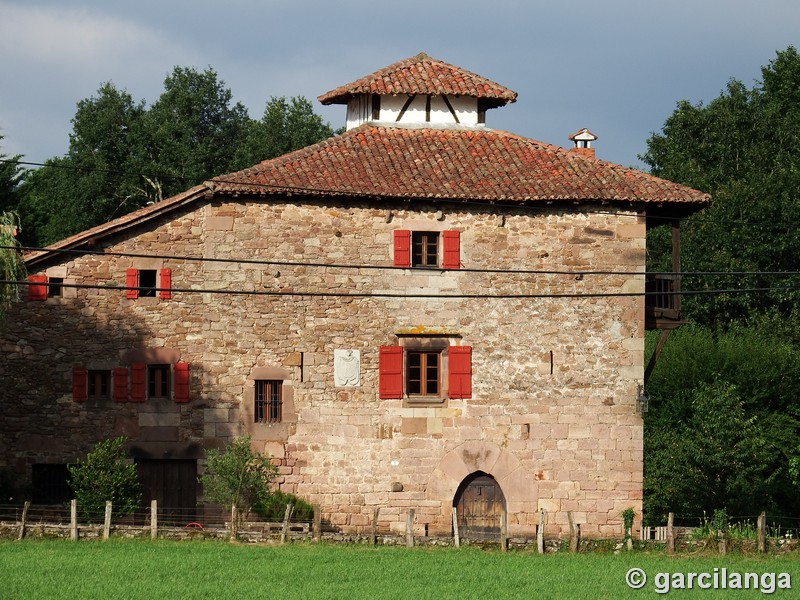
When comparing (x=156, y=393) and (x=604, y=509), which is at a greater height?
(x=156, y=393)

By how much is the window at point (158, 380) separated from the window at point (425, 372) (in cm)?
440

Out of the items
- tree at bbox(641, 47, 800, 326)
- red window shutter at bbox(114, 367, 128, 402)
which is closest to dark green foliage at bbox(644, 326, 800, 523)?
tree at bbox(641, 47, 800, 326)

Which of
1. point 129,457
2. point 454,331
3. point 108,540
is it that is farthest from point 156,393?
point 454,331

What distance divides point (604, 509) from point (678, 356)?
45.4 feet

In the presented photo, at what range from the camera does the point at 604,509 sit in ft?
102

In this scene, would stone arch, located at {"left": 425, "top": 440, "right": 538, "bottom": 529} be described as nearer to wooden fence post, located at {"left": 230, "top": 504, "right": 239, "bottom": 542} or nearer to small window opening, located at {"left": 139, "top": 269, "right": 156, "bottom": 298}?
wooden fence post, located at {"left": 230, "top": 504, "right": 239, "bottom": 542}

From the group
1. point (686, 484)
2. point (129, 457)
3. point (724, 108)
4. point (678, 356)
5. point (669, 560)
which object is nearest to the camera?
point (669, 560)

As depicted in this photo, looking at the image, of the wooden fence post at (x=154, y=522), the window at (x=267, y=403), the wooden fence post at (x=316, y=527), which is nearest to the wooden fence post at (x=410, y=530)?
the wooden fence post at (x=316, y=527)

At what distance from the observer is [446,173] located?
31.9 metres

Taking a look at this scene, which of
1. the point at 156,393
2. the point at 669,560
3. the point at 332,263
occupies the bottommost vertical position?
the point at 669,560

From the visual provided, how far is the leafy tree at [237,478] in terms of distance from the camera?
1147 inches

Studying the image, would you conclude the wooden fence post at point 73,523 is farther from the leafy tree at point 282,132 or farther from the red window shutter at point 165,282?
the leafy tree at point 282,132

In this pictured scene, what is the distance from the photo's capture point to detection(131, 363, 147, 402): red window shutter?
100ft

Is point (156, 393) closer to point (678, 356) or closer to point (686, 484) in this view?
point (686, 484)
